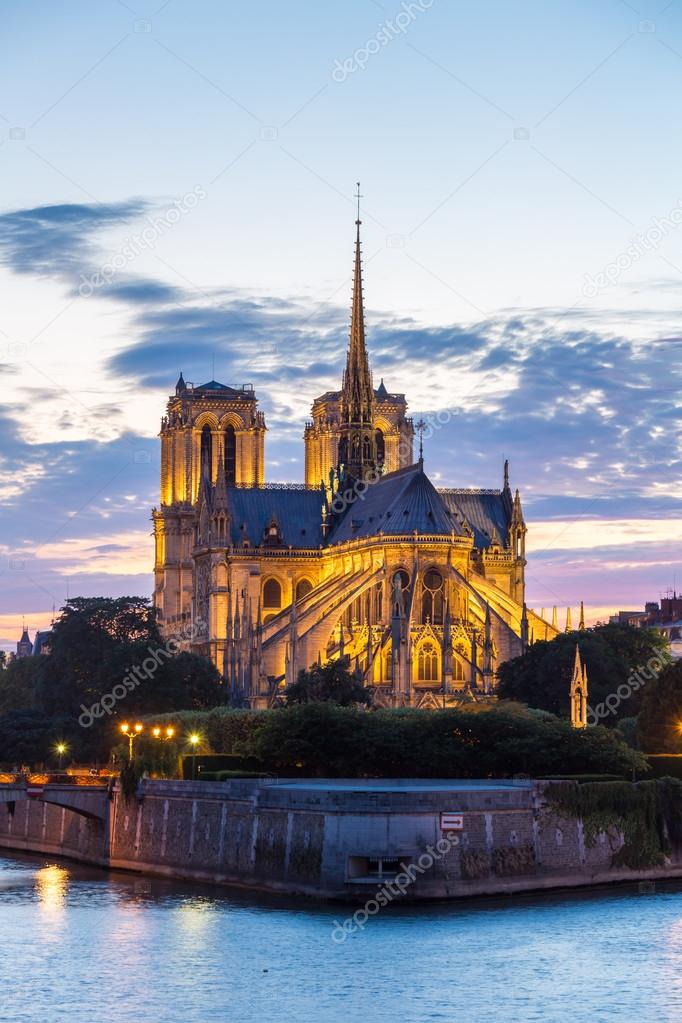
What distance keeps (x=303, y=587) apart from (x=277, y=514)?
5591 millimetres

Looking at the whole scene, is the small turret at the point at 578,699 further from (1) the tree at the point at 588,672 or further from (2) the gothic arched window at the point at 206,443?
(2) the gothic arched window at the point at 206,443

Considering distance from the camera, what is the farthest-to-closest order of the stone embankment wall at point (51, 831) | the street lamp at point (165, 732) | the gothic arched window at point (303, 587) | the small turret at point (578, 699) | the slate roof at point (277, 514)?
the slate roof at point (277, 514)
the gothic arched window at point (303, 587)
the small turret at point (578, 699)
the street lamp at point (165, 732)
the stone embankment wall at point (51, 831)

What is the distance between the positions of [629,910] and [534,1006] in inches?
509

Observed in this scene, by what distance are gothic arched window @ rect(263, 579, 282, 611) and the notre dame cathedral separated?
0.21 ft

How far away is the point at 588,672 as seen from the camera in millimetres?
104938

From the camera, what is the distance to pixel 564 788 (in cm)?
6438

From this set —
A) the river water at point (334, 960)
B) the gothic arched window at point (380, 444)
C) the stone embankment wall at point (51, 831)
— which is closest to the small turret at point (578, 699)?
the stone embankment wall at point (51, 831)

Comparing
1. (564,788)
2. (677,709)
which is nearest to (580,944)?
(564,788)

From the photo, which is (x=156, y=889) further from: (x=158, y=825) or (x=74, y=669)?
(x=74, y=669)

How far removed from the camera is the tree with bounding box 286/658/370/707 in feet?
337

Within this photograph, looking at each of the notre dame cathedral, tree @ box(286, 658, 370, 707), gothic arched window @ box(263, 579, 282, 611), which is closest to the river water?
tree @ box(286, 658, 370, 707)

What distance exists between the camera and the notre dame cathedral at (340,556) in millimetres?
121000

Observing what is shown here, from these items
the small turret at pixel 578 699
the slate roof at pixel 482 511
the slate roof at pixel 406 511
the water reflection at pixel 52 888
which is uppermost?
the slate roof at pixel 482 511

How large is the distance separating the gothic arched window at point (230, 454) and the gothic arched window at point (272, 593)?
19.7m
